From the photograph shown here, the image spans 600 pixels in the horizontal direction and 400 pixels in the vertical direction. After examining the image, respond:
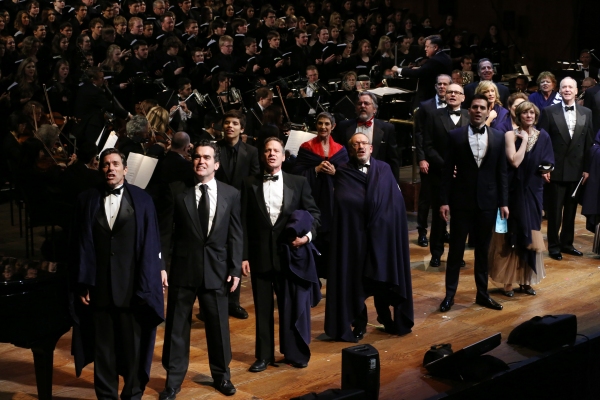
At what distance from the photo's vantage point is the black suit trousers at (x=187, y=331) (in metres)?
5.12

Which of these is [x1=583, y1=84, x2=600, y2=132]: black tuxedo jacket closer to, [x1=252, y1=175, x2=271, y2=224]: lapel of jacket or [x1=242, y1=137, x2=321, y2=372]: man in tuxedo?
[x1=242, y1=137, x2=321, y2=372]: man in tuxedo

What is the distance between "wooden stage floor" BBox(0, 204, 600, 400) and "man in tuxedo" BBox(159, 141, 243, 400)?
24 cm

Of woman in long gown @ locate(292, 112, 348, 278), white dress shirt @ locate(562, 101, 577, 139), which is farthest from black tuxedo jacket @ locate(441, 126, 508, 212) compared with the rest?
white dress shirt @ locate(562, 101, 577, 139)

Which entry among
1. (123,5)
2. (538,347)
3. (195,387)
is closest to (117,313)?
(195,387)

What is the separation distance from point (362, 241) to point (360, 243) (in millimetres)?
20

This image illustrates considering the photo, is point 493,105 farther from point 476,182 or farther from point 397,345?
point 397,345

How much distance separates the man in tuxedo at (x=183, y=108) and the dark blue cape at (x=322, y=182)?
10.4ft

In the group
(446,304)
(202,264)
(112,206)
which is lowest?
(446,304)

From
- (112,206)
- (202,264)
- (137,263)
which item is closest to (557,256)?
(202,264)

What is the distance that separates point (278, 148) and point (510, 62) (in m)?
12.1

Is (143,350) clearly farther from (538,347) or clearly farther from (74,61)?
(74,61)

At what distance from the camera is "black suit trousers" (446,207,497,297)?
260 inches

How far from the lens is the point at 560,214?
27.0 feet

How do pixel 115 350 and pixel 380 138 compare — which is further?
pixel 380 138
